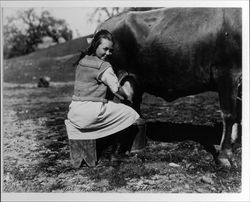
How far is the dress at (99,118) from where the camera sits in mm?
5090

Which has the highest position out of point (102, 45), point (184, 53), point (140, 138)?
point (102, 45)

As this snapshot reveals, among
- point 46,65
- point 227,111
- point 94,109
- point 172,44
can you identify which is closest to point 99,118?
point 94,109

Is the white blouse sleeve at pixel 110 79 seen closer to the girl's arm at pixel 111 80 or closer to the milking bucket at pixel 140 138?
the girl's arm at pixel 111 80

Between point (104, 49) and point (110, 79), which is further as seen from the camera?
point (104, 49)

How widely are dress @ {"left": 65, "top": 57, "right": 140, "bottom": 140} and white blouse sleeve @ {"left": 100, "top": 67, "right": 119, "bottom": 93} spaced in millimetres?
12

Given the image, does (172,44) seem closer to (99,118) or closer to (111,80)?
(111,80)

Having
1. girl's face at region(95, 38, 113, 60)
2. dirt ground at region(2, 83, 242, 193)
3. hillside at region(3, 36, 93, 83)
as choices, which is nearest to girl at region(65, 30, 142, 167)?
girl's face at region(95, 38, 113, 60)

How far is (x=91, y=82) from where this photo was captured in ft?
16.9

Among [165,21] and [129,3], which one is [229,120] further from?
[129,3]

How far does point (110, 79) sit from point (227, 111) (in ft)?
5.36

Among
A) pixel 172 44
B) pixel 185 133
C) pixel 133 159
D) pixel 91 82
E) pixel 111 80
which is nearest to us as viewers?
pixel 111 80

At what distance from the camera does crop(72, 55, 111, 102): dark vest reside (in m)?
5.11

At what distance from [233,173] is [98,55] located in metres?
2.45

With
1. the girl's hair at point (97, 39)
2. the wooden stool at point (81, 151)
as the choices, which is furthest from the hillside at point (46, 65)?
the wooden stool at point (81, 151)
